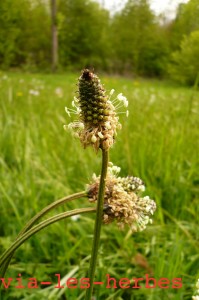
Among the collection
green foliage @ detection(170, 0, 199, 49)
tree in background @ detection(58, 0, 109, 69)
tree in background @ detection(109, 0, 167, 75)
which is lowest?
green foliage @ detection(170, 0, 199, 49)

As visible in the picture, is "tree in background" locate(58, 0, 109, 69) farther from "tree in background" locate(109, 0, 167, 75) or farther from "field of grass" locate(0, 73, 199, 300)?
"field of grass" locate(0, 73, 199, 300)

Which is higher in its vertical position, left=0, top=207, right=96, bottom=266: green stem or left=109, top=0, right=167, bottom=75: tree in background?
left=109, top=0, right=167, bottom=75: tree in background

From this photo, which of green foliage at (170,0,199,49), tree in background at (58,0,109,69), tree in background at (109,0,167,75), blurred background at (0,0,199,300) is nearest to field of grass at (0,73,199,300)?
blurred background at (0,0,199,300)

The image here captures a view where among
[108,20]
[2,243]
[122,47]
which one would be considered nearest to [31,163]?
[2,243]

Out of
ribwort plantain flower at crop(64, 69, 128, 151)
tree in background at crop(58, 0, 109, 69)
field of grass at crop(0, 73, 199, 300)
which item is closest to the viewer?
ribwort plantain flower at crop(64, 69, 128, 151)

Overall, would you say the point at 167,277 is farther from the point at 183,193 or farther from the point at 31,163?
the point at 31,163

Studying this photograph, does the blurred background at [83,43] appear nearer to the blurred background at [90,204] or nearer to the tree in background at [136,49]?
the tree in background at [136,49]

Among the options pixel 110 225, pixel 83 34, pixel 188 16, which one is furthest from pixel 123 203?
pixel 83 34

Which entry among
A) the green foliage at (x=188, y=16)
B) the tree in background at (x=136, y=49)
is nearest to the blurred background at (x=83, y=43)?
the tree in background at (x=136, y=49)

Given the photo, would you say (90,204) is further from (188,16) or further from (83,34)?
(83,34)
